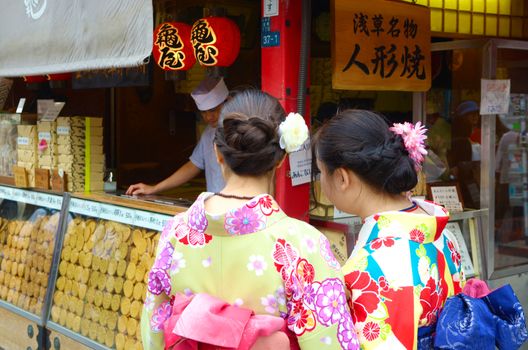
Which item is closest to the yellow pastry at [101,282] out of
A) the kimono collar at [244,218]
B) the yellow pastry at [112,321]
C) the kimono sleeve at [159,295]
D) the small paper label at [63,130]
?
the yellow pastry at [112,321]

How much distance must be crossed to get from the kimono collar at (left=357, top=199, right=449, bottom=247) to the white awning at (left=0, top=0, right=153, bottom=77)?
1.90m

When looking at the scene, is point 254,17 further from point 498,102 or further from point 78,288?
point 78,288

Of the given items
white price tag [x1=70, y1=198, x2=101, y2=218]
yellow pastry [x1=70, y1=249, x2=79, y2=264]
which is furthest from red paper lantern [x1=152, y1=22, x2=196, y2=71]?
yellow pastry [x1=70, y1=249, x2=79, y2=264]

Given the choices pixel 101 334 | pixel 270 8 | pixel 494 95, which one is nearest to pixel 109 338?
pixel 101 334

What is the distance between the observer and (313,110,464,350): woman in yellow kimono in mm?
2520

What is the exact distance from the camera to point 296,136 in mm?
2695

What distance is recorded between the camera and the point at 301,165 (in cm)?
452

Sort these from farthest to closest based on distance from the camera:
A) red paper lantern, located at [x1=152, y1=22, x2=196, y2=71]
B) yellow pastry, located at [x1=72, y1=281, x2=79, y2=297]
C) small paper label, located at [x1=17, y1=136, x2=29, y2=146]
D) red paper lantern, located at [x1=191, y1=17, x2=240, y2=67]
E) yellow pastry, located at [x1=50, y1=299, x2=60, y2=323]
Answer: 1. small paper label, located at [x1=17, y1=136, x2=29, y2=146]
2. yellow pastry, located at [x1=50, y1=299, x2=60, y2=323]
3. yellow pastry, located at [x1=72, y1=281, x2=79, y2=297]
4. red paper lantern, located at [x1=152, y1=22, x2=196, y2=71]
5. red paper lantern, located at [x1=191, y1=17, x2=240, y2=67]

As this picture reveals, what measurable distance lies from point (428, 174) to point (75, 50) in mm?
2985

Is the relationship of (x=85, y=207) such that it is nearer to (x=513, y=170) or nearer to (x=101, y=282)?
(x=101, y=282)

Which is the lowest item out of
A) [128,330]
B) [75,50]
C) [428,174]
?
[128,330]

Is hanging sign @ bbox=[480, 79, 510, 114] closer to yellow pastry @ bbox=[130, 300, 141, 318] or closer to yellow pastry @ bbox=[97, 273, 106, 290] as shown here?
yellow pastry @ bbox=[130, 300, 141, 318]

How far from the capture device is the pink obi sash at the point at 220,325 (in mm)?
2500

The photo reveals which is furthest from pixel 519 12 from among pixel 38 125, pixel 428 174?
pixel 38 125
